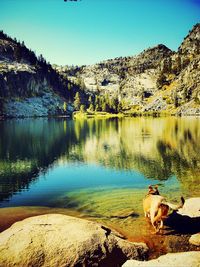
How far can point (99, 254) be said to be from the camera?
45.0 feet

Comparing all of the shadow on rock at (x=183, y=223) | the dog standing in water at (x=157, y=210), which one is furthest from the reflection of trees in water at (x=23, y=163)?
the shadow on rock at (x=183, y=223)

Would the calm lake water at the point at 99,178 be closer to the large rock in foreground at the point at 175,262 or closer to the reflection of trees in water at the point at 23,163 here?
the reflection of trees in water at the point at 23,163

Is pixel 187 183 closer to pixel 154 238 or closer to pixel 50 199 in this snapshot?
pixel 50 199

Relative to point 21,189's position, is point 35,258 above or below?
above

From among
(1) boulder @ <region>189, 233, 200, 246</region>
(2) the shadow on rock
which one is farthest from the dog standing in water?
(1) boulder @ <region>189, 233, 200, 246</region>

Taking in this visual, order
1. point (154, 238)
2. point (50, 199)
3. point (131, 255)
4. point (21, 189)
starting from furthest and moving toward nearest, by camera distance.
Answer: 1. point (21, 189)
2. point (50, 199)
3. point (154, 238)
4. point (131, 255)

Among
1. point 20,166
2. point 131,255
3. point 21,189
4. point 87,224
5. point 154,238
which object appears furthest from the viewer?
point 20,166

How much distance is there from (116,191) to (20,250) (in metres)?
20.9

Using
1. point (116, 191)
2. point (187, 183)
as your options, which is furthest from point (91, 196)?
point (187, 183)

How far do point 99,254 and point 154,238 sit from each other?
5.63 metres

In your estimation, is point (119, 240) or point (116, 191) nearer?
point (119, 240)

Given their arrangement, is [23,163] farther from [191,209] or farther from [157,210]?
[157,210]

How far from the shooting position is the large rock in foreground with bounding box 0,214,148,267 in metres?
Answer: 13.2

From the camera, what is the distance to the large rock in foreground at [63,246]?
1323 cm
